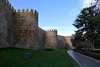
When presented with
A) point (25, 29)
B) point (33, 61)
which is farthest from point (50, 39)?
point (33, 61)

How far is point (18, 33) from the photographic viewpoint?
60.7ft

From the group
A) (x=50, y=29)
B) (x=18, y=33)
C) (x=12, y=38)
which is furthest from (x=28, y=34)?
(x=50, y=29)

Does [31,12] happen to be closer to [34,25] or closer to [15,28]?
[34,25]

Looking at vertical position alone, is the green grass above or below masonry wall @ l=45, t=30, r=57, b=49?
below

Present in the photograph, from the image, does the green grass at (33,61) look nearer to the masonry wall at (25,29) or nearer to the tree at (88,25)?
the masonry wall at (25,29)

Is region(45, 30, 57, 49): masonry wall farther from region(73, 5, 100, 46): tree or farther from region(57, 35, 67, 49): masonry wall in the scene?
region(73, 5, 100, 46): tree

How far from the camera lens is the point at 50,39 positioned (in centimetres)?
3631

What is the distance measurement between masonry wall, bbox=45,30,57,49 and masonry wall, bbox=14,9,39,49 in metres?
17.4

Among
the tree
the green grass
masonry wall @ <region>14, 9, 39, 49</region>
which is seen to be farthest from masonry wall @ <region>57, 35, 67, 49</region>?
the green grass

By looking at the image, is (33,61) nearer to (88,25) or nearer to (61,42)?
(88,25)

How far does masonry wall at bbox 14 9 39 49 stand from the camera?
1808cm

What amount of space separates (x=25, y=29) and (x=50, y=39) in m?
18.8

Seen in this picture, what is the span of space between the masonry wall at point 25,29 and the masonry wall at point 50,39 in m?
17.4

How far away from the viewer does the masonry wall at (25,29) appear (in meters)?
18.1
